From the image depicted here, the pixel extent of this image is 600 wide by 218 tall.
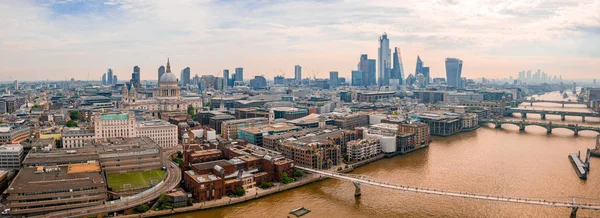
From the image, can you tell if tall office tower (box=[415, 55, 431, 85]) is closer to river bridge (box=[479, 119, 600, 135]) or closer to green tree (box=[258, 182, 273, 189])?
river bridge (box=[479, 119, 600, 135])

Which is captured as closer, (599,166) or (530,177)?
(530,177)

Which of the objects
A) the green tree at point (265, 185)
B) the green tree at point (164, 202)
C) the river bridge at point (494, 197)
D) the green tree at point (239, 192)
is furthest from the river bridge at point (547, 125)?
the green tree at point (164, 202)

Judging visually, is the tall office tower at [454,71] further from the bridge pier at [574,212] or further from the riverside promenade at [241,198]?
the bridge pier at [574,212]

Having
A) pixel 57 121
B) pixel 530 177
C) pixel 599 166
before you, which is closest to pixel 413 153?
pixel 530 177

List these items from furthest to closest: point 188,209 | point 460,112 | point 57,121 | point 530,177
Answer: point 460,112 < point 57,121 < point 530,177 < point 188,209

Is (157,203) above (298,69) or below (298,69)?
below

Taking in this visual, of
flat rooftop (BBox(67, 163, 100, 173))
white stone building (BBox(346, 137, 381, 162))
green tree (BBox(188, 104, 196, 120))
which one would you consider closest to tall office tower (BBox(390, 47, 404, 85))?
green tree (BBox(188, 104, 196, 120))

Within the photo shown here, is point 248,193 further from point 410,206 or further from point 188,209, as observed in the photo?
point 410,206
